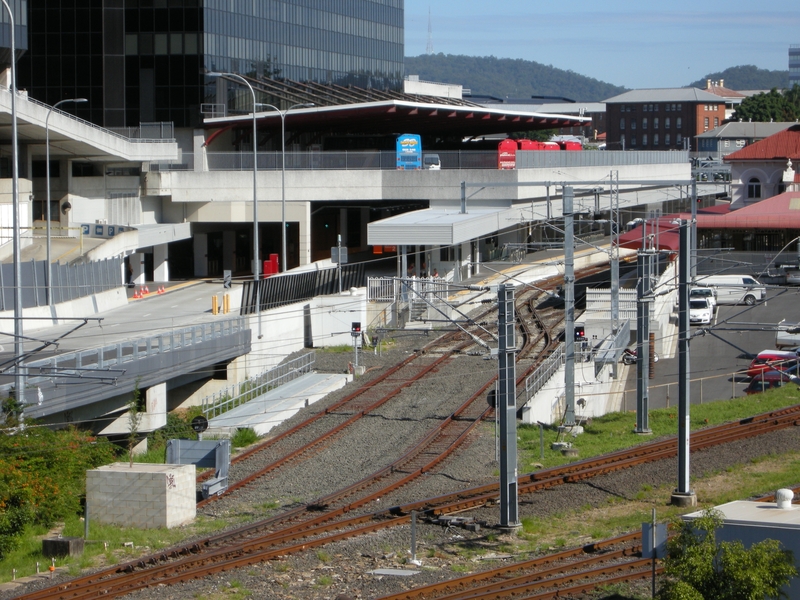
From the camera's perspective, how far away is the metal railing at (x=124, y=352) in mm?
21125

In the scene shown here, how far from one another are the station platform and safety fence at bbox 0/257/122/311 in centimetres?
692

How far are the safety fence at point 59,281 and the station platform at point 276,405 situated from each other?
6923 millimetres

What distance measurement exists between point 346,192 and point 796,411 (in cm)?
2877

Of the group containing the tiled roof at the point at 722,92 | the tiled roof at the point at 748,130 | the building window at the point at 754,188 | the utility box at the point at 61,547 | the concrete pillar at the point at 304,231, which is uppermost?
the tiled roof at the point at 722,92

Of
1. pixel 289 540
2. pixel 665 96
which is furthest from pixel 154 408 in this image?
pixel 665 96

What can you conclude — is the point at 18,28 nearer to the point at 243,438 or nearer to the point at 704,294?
the point at 243,438

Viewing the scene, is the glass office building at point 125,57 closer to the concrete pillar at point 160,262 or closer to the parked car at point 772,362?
the concrete pillar at point 160,262

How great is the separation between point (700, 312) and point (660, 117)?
381 ft

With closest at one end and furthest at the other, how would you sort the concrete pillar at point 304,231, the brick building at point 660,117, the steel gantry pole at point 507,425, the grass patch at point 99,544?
1. the grass patch at point 99,544
2. the steel gantry pole at point 507,425
3. the concrete pillar at point 304,231
4. the brick building at point 660,117

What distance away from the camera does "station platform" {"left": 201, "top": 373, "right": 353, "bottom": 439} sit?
989 inches

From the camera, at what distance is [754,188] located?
71375 millimetres

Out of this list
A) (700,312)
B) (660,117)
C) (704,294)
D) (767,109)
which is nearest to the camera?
(700,312)

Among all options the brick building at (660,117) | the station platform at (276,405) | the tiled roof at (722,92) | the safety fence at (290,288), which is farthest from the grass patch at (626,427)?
the tiled roof at (722,92)

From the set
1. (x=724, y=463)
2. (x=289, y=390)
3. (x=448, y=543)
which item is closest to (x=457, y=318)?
(x=289, y=390)
